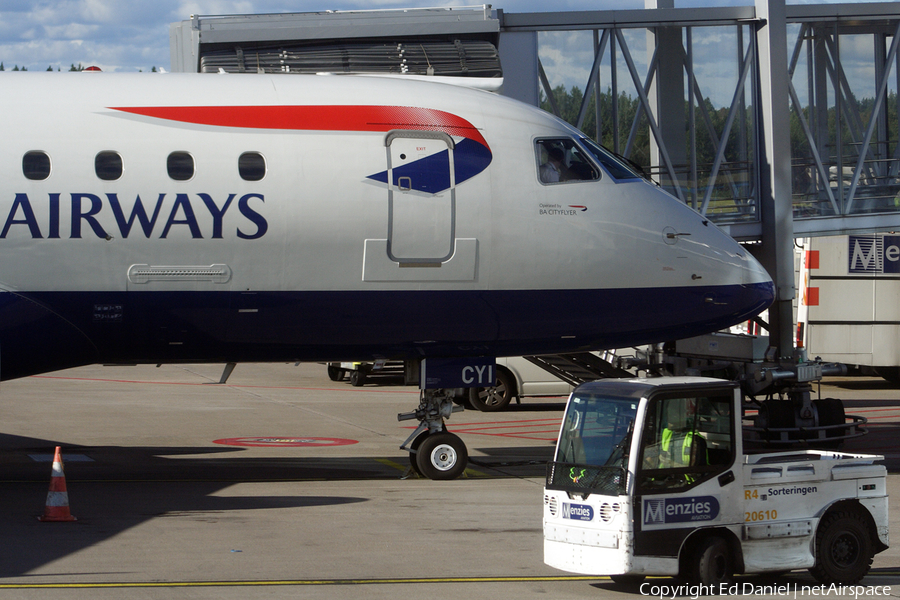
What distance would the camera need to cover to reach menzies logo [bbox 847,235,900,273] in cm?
2677

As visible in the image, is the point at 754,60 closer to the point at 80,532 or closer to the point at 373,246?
the point at 373,246

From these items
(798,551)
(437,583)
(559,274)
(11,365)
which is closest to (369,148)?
(559,274)

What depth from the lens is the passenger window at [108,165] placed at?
42.8 ft

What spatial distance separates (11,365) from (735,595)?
9349 millimetres

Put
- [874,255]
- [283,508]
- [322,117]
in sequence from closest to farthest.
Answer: [283,508] < [322,117] < [874,255]

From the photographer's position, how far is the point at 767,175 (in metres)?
19.2

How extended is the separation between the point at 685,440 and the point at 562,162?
21.4 ft

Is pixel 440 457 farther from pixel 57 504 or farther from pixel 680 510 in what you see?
pixel 680 510

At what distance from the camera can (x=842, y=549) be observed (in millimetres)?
8906

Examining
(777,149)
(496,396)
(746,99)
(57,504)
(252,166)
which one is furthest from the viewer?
(496,396)

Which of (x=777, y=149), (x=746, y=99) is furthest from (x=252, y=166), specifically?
(x=746, y=99)

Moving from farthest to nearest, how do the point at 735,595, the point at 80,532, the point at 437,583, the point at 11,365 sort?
the point at 11,365
the point at 80,532
the point at 437,583
the point at 735,595

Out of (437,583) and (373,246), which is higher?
(373,246)

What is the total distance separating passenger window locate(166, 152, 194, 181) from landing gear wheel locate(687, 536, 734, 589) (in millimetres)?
8008
